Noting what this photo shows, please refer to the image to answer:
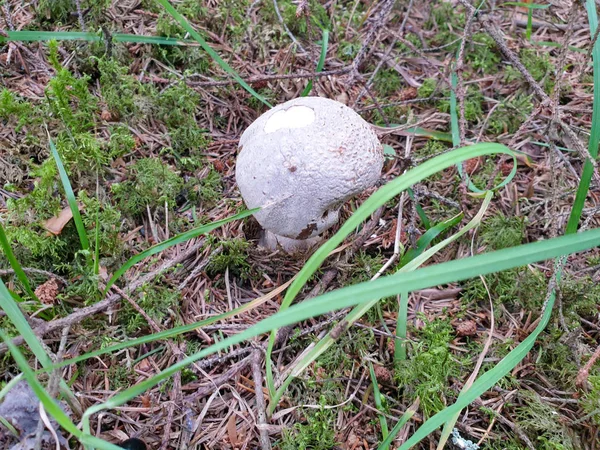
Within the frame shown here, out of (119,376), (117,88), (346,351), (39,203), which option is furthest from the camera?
(117,88)

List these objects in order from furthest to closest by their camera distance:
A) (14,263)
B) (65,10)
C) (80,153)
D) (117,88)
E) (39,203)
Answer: (65,10), (117,88), (80,153), (39,203), (14,263)

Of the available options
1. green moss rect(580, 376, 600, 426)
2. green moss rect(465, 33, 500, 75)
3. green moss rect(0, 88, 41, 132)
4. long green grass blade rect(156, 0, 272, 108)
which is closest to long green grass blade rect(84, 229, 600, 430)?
green moss rect(580, 376, 600, 426)

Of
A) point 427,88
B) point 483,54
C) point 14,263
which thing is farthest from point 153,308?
point 483,54

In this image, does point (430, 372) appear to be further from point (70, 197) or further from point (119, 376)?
point (70, 197)

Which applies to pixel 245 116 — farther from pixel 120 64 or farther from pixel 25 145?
pixel 25 145

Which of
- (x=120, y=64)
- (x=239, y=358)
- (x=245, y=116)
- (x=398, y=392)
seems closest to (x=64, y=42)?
(x=120, y=64)

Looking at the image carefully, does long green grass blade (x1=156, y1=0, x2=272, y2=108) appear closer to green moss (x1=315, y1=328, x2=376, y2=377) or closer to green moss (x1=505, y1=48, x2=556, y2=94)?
green moss (x1=315, y1=328, x2=376, y2=377)

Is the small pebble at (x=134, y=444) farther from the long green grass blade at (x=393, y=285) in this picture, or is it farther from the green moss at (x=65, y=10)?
the green moss at (x=65, y=10)
